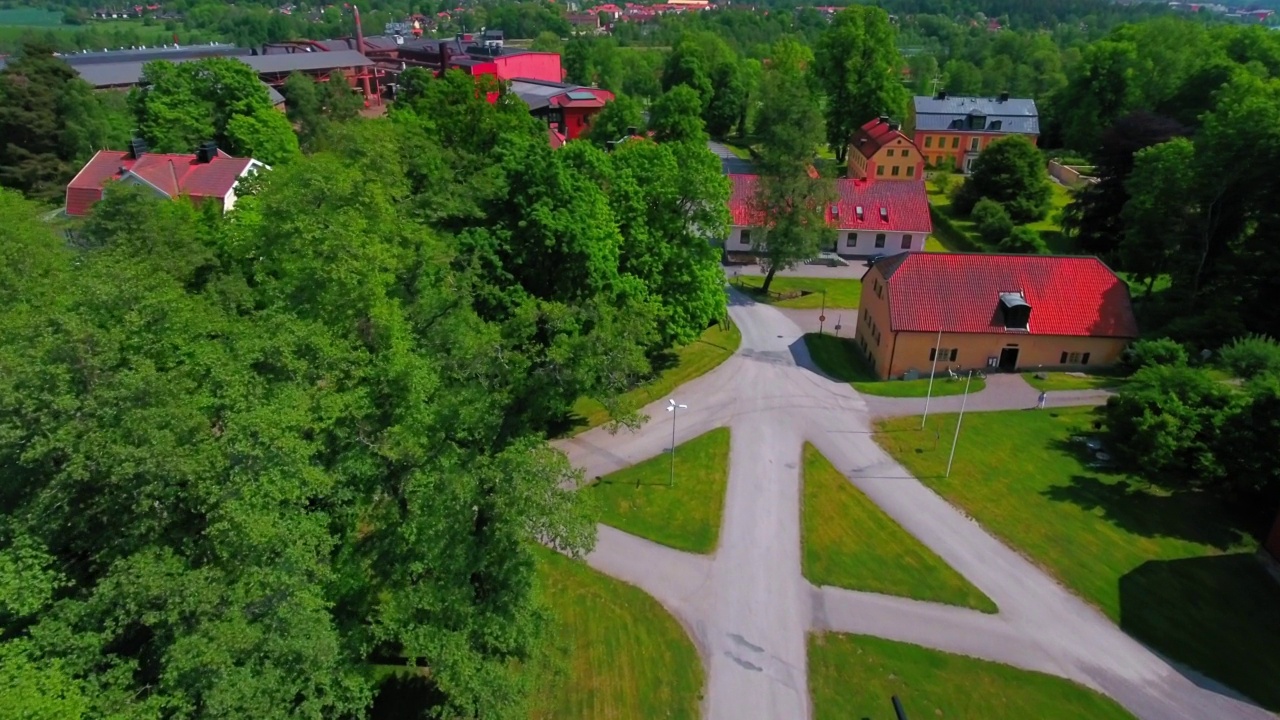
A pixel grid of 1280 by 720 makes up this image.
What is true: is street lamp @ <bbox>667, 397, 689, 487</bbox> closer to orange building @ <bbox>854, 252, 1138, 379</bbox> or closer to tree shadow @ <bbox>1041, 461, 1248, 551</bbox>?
orange building @ <bbox>854, 252, 1138, 379</bbox>

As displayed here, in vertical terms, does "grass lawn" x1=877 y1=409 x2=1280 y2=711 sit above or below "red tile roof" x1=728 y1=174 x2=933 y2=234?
below

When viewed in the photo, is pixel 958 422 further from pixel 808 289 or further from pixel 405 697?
pixel 405 697

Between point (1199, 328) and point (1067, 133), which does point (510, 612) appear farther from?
point (1067, 133)

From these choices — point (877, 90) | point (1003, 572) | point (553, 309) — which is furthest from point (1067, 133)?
point (553, 309)

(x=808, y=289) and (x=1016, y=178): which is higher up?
Answer: (x=1016, y=178)

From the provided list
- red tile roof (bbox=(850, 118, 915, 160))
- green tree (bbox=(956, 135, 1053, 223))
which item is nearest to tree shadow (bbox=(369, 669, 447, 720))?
green tree (bbox=(956, 135, 1053, 223))

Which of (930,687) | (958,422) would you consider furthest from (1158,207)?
(930,687)
